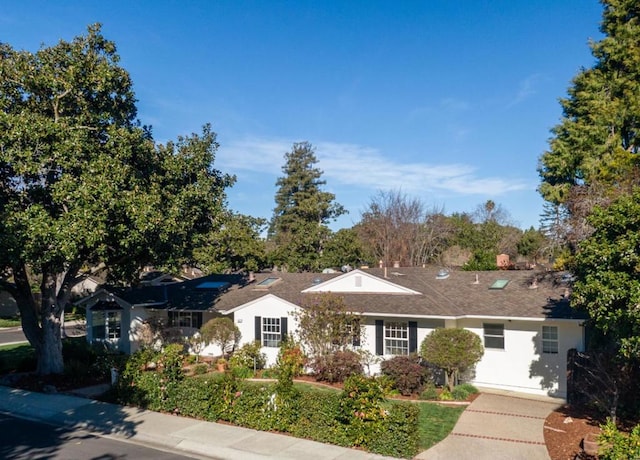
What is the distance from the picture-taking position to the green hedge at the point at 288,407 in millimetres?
11664

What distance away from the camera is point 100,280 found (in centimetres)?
4597

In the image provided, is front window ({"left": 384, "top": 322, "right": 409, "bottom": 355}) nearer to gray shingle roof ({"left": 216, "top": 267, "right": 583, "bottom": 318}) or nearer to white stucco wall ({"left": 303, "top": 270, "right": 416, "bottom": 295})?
gray shingle roof ({"left": 216, "top": 267, "right": 583, "bottom": 318})

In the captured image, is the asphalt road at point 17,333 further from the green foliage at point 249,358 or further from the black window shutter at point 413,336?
the black window shutter at point 413,336

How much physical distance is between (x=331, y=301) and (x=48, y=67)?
12.8 m

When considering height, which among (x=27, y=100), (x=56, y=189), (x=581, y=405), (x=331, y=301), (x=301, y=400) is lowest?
(x=581, y=405)

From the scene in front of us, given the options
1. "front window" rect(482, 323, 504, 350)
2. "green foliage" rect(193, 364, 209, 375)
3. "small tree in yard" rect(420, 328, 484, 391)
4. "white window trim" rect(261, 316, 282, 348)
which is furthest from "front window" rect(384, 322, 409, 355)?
"green foliage" rect(193, 364, 209, 375)

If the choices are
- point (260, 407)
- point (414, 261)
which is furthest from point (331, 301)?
point (414, 261)

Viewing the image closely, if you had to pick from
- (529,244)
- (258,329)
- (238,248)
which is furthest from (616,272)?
(529,244)

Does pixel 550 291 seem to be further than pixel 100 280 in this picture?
No

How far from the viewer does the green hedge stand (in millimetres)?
11664

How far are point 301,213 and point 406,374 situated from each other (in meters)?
48.0

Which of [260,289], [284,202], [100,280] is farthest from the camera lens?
[284,202]

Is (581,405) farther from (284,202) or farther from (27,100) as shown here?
(284,202)

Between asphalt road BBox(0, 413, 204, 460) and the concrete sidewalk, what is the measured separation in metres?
0.41
